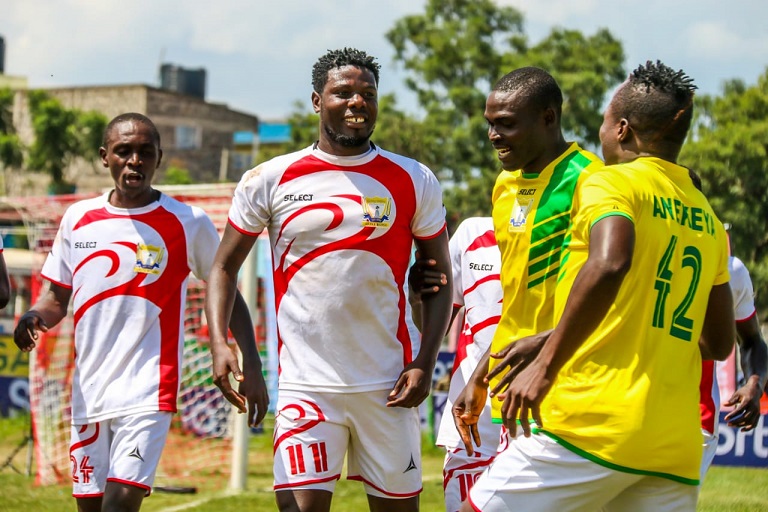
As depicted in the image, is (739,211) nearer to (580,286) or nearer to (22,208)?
(22,208)

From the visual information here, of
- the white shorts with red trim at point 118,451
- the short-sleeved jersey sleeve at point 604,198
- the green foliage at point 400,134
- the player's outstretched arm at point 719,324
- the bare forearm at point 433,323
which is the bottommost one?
the white shorts with red trim at point 118,451

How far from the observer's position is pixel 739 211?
2336 cm

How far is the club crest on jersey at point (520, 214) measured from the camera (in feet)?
14.2

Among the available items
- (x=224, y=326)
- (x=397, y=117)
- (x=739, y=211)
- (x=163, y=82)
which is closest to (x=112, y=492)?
(x=224, y=326)

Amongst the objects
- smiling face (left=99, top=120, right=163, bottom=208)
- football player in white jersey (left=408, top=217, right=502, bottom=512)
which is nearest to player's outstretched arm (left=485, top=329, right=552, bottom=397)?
football player in white jersey (left=408, top=217, right=502, bottom=512)

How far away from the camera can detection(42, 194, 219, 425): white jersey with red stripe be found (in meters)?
6.20

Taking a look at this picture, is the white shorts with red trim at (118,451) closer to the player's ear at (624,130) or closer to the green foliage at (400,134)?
the player's ear at (624,130)

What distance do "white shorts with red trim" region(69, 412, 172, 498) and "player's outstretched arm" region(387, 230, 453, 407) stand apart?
5.66 ft

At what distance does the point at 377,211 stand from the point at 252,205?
1.80 feet

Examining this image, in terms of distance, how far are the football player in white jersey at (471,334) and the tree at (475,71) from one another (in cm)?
2231

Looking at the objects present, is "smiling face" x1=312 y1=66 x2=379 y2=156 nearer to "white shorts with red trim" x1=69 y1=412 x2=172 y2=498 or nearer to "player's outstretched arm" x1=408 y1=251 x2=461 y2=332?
"player's outstretched arm" x1=408 y1=251 x2=461 y2=332

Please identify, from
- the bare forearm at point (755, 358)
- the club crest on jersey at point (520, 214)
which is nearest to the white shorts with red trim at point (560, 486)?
the club crest on jersey at point (520, 214)

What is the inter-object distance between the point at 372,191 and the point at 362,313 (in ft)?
1.76

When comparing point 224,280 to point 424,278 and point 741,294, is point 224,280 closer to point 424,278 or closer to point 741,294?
point 424,278
